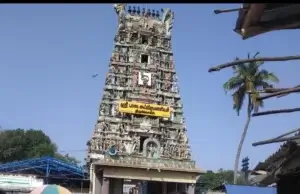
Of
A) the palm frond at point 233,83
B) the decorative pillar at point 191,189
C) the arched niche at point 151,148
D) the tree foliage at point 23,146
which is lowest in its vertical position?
the decorative pillar at point 191,189

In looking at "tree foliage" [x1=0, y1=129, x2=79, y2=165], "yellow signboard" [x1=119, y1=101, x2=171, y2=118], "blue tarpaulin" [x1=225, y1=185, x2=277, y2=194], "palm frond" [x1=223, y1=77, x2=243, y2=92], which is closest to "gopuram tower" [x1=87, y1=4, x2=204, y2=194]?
"yellow signboard" [x1=119, y1=101, x2=171, y2=118]

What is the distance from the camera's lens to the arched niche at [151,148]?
37094 millimetres

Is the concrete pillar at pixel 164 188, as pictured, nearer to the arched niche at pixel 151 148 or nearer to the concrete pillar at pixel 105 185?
the arched niche at pixel 151 148

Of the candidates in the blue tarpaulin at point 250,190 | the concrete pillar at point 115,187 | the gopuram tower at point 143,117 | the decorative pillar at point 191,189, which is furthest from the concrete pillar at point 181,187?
the blue tarpaulin at point 250,190

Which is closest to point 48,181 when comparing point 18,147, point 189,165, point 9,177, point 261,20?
point 9,177

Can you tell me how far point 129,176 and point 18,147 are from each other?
32.7 metres

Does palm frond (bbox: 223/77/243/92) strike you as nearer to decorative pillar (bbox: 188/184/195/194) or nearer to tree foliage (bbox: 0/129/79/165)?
decorative pillar (bbox: 188/184/195/194)

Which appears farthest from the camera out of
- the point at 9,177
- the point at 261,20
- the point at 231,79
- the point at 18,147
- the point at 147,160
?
the point at 18,147

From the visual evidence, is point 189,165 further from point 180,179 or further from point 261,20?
point 261,20

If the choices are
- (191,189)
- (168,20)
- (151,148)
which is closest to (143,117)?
(151,148)

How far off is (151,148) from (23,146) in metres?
30.7

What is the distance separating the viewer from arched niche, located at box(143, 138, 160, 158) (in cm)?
3709

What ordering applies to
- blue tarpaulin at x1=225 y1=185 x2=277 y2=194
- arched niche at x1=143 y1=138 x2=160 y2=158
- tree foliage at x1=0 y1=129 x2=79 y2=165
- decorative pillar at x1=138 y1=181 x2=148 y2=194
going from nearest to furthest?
1. blue tarpaulin at x1=225 y1=185 x2=277 y2=194
2. arched niche at x1=143 y1=138 x2=160 y2=158
3. decorative pillar at x1=138 y1=181 x2=148 y2=194
4. tree foliage at x1=0 y1=129 x2=79 y2=165

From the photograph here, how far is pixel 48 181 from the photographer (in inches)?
1569
